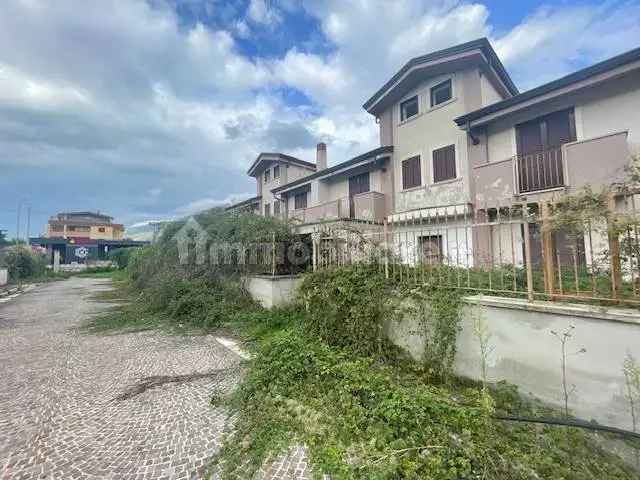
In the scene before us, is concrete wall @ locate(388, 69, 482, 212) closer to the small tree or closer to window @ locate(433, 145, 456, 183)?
window @ locate(433, 145, 456, 183)

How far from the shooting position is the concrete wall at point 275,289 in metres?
7.52

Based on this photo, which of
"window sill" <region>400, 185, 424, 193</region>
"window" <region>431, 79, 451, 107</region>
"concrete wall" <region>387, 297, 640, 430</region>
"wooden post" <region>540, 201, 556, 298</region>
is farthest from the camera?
"window sill" <region>400, 185, 424, 193</region>

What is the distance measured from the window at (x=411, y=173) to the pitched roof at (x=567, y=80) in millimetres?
2473

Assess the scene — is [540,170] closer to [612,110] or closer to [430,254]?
[612,110]

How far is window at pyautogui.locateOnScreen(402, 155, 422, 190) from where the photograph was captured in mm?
10874

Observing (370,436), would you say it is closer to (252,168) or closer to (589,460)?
(589,460)

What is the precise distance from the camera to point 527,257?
354 centimetres

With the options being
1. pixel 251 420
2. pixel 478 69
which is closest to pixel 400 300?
pixel 251 420

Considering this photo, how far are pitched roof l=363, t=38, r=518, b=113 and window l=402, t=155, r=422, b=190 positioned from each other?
342 cm

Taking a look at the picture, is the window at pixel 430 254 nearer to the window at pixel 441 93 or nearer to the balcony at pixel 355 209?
the balcony at pixel 355 209

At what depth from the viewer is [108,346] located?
5.74m

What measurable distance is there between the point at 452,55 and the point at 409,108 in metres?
2.39

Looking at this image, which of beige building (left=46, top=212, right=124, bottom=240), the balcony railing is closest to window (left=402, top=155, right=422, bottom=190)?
the balcony railing

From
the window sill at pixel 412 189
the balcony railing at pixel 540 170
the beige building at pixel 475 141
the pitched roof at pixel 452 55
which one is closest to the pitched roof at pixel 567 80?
the beige building at pixel 475 141
